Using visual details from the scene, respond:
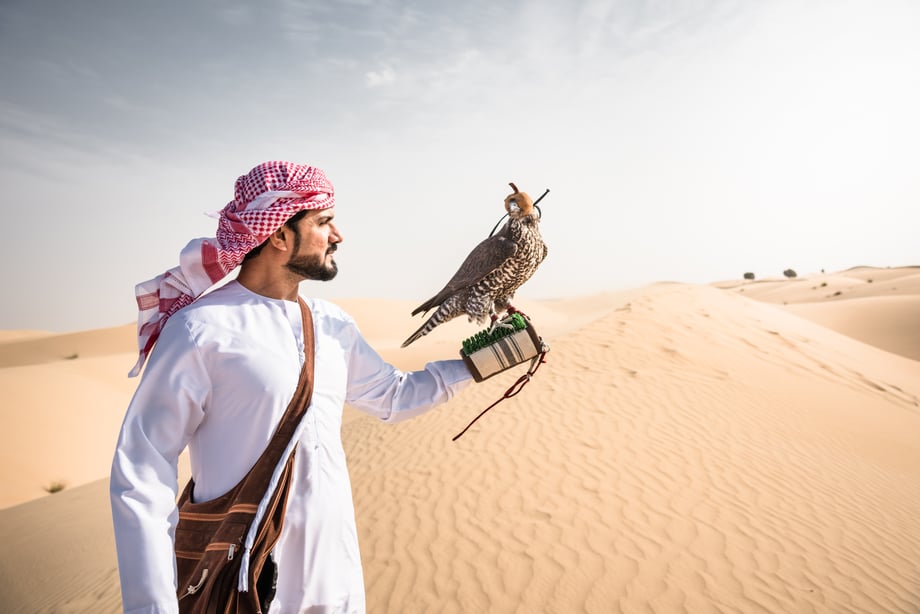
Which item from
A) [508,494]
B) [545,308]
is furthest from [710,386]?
[545,308]

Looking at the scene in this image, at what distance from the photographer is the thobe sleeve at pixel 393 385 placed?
2029 mm

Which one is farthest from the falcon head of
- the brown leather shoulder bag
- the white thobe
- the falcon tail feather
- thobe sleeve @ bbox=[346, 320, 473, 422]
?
the brown leather shoulder bag

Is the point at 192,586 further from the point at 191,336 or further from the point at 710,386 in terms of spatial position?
the point at 710,386

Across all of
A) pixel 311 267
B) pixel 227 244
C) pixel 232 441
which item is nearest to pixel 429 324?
pixel 311 267

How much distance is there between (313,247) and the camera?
5.82 ft

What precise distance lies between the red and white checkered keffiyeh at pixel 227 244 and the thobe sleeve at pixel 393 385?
57cm

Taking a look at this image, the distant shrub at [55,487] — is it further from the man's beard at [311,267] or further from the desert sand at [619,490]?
the man's beard at [311,267]

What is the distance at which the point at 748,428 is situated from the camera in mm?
5852

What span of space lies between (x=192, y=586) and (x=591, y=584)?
294cm

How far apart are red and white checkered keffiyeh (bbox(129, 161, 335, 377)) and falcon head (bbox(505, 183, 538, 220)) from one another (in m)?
1.18

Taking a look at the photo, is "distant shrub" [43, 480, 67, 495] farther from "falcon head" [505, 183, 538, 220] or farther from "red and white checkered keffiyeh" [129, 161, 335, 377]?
"falcon head" [505, 183, 538, 220]

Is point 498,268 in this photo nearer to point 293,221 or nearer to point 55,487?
point 293,221

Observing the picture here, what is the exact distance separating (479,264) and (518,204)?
0.41 meters

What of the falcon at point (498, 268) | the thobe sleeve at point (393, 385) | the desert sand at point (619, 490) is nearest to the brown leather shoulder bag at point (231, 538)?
the thobe sleeve at point (393, 385)
